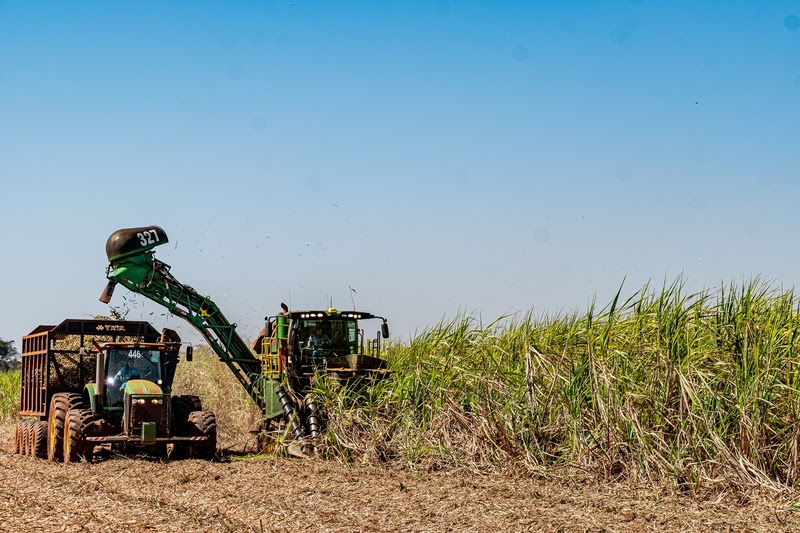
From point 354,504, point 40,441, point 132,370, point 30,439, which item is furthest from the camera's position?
point 30,439

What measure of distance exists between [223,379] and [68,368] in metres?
6.59

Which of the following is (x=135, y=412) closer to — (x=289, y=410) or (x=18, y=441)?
(x=289, y=410)

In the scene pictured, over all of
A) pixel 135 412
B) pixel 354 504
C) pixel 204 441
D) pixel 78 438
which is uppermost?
pixel 135 412

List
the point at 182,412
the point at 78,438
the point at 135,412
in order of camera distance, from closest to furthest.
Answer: the point at 78,438
the point at 135,412
the point at 182,412

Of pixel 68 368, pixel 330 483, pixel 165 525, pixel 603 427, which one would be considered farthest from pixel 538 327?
pixel 68 368

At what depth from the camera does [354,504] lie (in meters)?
Answer: 10.0

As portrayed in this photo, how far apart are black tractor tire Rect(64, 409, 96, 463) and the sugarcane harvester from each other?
9.98 ft

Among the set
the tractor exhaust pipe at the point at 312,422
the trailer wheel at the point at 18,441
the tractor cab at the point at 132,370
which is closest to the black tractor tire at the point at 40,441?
the trailer wheel at the point at 18,441

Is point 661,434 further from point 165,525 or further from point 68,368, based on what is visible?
point 68,368

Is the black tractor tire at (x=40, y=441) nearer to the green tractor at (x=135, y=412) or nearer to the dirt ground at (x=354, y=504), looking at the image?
the green tractor at (x=135, y=412)

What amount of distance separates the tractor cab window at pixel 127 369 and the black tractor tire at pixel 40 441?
129 cm

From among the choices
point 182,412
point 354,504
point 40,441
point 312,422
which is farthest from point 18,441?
point 354,504

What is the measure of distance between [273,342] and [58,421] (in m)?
3.92

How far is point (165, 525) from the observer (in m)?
9.02
